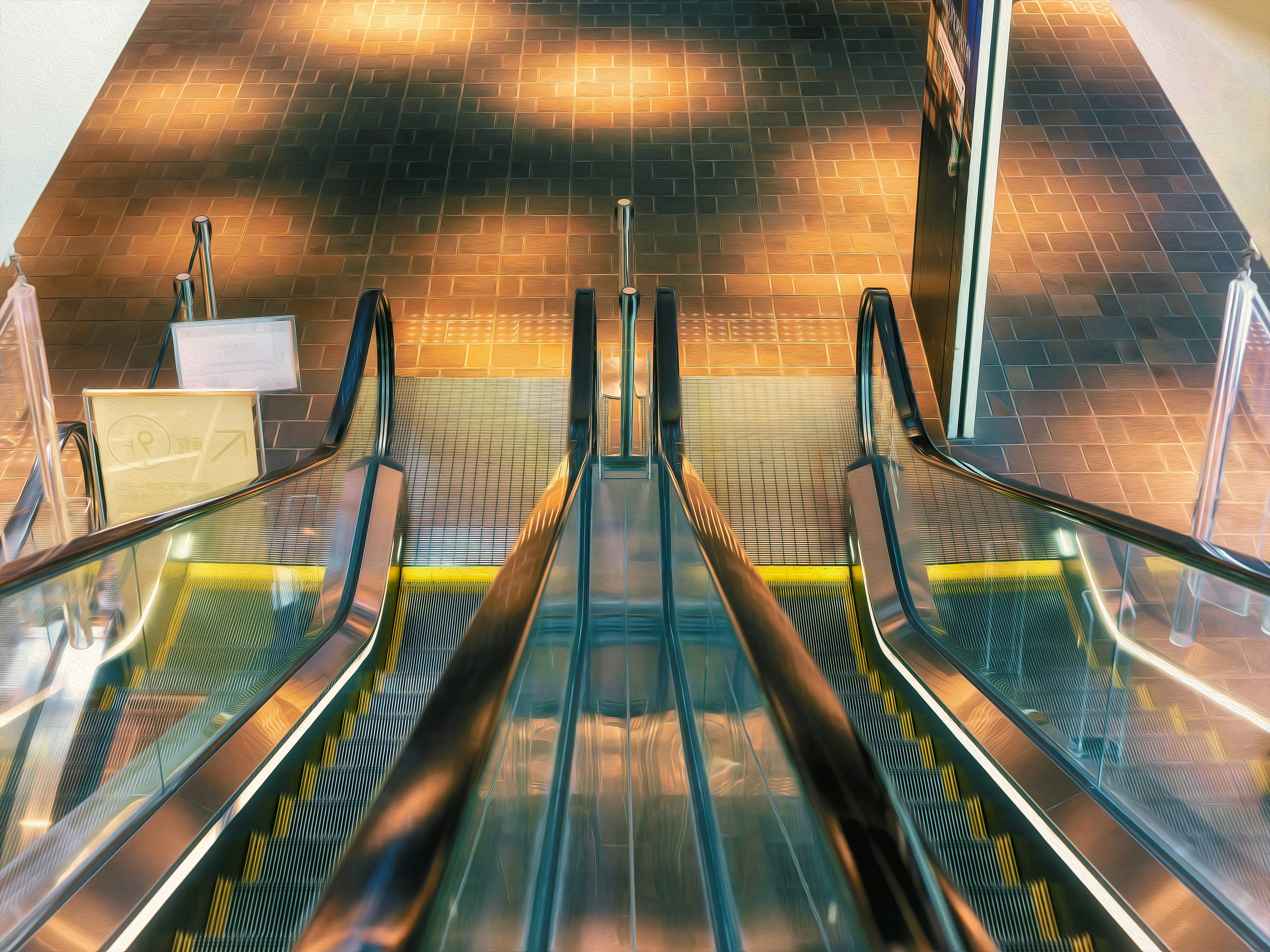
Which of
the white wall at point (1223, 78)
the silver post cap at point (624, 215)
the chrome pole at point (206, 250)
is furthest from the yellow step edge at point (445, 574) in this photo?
the white wall at point (1223, 78)

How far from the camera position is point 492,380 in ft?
18.3

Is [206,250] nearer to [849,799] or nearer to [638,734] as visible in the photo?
[638,734]

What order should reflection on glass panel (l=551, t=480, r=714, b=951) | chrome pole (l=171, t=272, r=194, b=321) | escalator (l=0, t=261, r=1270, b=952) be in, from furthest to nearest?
chrome pole (l=171, t=272, r=194, b=321) < reflection on glass panel (l=551, t=480, r=714, b=951) < escalator (l=0, t=261, r=1270, b=952)

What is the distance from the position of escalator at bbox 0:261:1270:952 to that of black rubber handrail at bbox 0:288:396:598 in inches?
0.6

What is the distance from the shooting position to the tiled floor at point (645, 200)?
6.13 meters

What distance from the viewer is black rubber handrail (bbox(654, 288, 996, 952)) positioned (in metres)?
1.13

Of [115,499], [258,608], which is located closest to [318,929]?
[258,608]

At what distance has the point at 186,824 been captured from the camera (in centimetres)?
255

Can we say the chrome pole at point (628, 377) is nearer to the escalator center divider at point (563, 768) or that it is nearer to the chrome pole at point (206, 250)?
the escalator center divider at point (563, 768)

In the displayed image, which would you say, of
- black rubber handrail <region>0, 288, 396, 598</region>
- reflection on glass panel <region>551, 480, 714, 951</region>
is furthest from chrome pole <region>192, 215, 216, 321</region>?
reflection on glass panel <region>551, 480, 714, 951</region>

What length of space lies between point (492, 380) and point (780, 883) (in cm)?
431

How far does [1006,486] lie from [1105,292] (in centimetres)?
381

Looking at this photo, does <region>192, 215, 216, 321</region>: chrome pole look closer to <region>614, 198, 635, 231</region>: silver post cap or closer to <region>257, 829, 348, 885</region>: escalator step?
<region>614, 198, 635, 231</region>: silver post cap

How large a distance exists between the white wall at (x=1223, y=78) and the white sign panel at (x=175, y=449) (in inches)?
240
